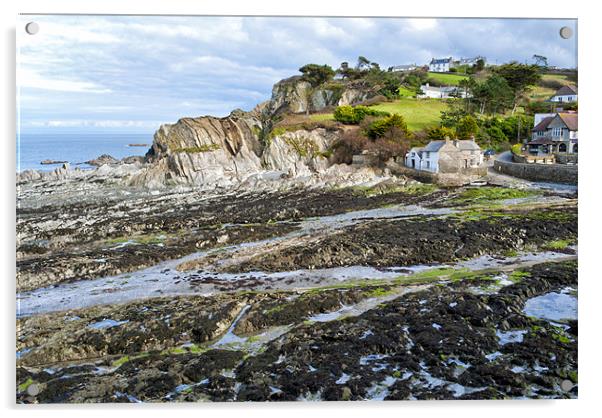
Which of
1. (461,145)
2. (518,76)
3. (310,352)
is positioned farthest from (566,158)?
(310,352)

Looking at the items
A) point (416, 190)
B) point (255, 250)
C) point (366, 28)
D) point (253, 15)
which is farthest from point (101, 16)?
point (416, 190)

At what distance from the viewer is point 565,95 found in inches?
263

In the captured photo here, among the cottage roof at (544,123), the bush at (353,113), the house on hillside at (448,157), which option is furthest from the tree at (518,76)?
the bush at (353,113)

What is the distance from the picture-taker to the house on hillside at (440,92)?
954 cm

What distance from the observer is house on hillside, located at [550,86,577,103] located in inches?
245

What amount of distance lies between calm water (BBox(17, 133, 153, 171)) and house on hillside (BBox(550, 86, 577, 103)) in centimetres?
674

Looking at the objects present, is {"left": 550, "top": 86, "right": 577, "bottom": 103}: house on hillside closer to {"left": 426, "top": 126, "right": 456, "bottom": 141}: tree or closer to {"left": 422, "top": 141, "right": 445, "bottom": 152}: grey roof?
{"left": 426, "top": 126, "right": 456, "bottom": 141}: tree

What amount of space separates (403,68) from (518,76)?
192cm

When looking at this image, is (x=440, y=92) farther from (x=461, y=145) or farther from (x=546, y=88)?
(x=546, y=88)

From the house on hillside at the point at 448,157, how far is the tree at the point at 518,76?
1567 mm

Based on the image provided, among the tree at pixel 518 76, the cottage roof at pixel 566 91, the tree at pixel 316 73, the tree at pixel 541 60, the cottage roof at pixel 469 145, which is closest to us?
the cottage roof at pixel 566 91

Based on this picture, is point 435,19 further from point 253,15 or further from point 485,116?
point 485,116

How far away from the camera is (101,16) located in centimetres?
572

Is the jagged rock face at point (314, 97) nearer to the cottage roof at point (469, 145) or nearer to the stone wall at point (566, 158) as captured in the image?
the cottage roof at point (469, 145)
